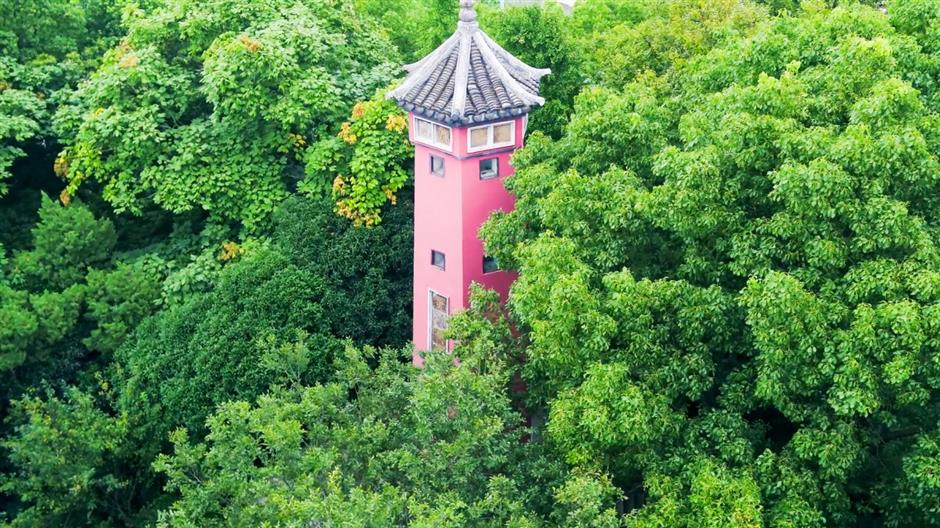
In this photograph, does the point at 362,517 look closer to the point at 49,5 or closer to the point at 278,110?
the point at 278,110

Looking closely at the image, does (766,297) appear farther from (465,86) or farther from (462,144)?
(465,86)

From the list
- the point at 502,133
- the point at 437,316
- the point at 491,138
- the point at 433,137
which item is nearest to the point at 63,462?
the point at 437,316

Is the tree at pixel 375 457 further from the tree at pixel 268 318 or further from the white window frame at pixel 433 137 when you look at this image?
the white window frame at pixel 433 137

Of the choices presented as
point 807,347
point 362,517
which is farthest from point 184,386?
point 807,347

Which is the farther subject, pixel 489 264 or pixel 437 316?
pixel 437 316

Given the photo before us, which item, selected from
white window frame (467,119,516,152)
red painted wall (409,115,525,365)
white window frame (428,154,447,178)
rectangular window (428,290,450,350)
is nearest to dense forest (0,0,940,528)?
white window frame (467,119,516,152)

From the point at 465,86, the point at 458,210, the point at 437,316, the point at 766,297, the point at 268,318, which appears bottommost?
the point at 268,318
